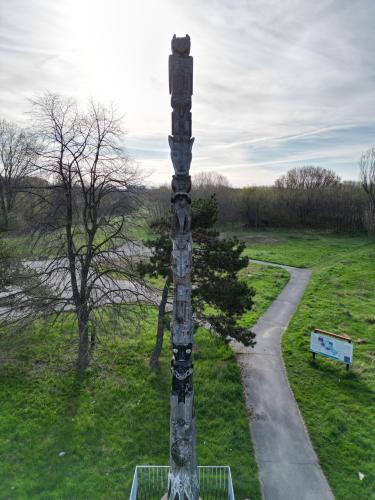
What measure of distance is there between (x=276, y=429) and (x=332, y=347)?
5952 mm

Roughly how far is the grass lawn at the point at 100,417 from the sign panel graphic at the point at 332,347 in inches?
179

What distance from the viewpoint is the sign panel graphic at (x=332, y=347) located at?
16.0 meters

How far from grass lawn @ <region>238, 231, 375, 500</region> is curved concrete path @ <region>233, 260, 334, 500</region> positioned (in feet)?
1.35

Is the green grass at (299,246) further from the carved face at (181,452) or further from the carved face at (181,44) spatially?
the carved face at (181,44)

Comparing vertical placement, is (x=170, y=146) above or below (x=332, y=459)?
above

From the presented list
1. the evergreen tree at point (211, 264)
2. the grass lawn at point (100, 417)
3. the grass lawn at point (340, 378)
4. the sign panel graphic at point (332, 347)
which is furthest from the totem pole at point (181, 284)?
the sign panel graphic at point (332, 347)

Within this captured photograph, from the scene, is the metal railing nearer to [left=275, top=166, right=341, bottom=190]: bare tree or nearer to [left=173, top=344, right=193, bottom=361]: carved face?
[left=173, top=344, right=193, bottom=361]: carved face

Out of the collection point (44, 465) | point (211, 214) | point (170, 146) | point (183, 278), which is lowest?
point (44, 465)

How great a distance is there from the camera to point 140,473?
10.1m

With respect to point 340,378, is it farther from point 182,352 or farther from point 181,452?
point 182,352

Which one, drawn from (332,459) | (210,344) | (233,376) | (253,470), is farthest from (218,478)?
(210,344)

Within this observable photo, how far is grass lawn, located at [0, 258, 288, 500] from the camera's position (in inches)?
404

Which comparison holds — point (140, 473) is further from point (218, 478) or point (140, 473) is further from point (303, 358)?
point (303, 358)

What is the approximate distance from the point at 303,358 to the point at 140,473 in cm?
1093
